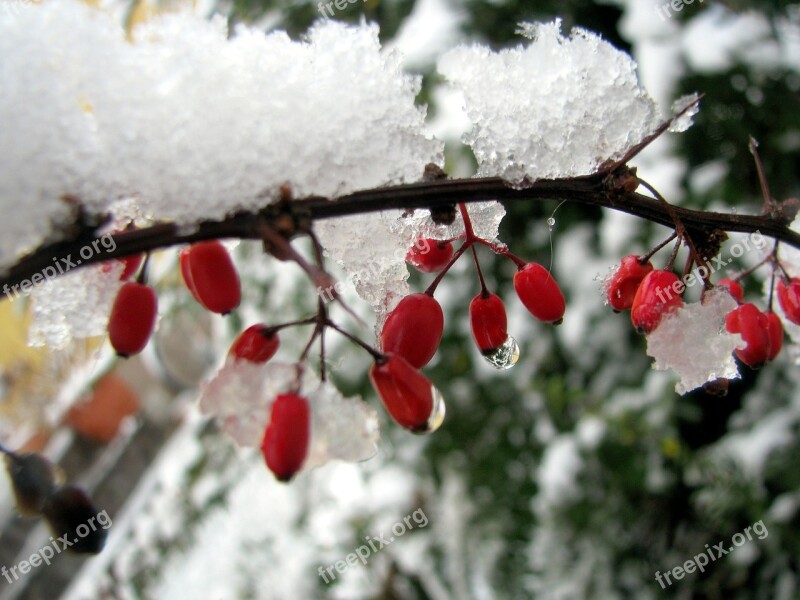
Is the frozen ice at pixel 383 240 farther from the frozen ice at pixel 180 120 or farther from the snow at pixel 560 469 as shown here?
the snow at pixel 560 469

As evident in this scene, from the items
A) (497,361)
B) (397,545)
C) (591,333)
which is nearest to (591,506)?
(591,333)

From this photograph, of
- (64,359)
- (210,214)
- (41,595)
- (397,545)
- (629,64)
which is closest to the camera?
(210,214)

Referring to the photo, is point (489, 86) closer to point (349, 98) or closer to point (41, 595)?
point (349, 98)

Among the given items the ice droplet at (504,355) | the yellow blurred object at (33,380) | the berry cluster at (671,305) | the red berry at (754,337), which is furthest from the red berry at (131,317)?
the yellow blurred object at (33,380)

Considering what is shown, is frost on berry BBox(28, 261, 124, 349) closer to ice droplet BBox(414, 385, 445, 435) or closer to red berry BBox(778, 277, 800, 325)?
ice droplet BBox(414, 385, 445, 435)

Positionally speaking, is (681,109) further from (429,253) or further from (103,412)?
(103,412)

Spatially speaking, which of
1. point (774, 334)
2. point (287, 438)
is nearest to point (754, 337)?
point (774, 334)

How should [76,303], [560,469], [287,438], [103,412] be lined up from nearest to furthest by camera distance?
1. [287,438]
2. [76,303]
3. [560,469]
4. [103,412]
